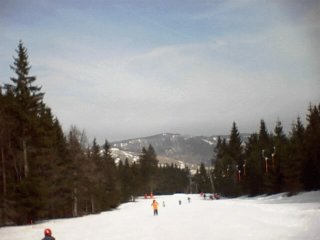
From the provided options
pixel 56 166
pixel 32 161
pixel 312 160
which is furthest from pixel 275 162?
pixel 32 161

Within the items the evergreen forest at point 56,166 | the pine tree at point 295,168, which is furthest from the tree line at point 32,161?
the pine tree at point 295,168

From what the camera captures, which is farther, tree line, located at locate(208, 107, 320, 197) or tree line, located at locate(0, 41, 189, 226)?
tree line, located at locate(208, 107, 320, 197)

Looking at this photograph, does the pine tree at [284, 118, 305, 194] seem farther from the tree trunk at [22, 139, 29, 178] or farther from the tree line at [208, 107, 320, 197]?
the tree trunk at [22, 139, 29, 178]

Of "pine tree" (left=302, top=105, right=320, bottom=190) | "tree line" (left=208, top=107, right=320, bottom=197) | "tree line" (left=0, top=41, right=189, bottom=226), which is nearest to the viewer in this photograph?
"tree line" (left=0, top=41, right=189, bottom=226)

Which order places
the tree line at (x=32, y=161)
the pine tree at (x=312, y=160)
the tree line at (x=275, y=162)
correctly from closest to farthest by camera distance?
the tree line at (x=32, y=161) → the pine tree at (x=312, y=160) → the tree line at (x=275, y=162)

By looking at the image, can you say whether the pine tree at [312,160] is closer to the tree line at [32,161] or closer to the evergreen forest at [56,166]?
the evergreen forest at [56,166]

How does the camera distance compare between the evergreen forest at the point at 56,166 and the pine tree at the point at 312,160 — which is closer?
the evergreen forest at the point at 56,166

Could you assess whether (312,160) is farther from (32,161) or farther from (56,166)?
(32,161)

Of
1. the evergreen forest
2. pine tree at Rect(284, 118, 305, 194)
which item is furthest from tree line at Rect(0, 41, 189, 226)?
pine tree at Rect(284, 118, 305, 194)

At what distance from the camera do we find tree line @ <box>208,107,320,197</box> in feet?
209

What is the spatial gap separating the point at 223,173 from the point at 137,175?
1405 inches

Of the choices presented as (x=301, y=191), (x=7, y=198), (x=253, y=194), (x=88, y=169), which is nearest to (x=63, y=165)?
(x=88, y=169)

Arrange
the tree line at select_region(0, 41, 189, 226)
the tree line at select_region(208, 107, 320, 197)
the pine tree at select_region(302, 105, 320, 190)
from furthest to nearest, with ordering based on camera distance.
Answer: the tree line at select_region(208, 107, 320, 197), the pine tree at select_region(302, 105, 320, 190), the tree line at select_region(0, 41, 189, 226)

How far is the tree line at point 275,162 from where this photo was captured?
63688 millimetres
